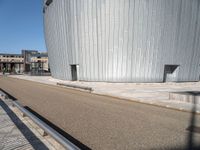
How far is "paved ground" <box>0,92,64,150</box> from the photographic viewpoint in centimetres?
440

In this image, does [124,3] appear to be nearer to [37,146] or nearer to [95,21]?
[95,21]

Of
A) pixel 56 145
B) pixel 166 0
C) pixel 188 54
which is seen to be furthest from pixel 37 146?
pixel 188 54

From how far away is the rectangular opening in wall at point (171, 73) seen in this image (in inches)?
1003

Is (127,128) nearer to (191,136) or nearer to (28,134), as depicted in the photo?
(191,136)

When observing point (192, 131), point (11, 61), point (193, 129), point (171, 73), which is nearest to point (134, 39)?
point (171, 73)

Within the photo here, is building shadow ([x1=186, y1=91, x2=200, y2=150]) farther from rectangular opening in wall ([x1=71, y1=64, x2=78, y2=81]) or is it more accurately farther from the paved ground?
rectangular opening in wall ([x1=71, y1=64, x2=78, y2=81])

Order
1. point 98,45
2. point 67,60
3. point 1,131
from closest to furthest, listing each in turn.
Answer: point 1,131 → point 98,45 → point 67,60

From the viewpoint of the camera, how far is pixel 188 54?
84.2ft

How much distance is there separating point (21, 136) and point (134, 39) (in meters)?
20.0

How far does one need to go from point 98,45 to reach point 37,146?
20.7 metres

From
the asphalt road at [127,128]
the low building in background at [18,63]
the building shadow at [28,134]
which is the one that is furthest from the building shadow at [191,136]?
the low building in background at [18,63]

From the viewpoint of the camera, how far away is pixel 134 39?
23.3 metres

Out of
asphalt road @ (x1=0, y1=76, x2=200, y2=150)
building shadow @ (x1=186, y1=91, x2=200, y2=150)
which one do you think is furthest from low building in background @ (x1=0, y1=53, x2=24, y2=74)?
building shadow @ (x1=186, y1=91, x2=200, y2=150)

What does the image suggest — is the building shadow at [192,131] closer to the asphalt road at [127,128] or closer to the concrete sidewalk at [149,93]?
the asphalt road at [127,128]
